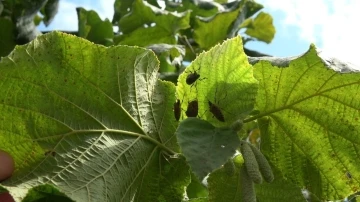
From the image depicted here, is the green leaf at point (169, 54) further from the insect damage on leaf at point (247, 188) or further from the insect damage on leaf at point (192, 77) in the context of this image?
the insect damage on leaf at point (247, 188)

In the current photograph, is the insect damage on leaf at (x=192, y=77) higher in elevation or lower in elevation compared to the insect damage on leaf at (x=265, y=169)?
higher

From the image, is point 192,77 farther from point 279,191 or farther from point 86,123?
point 279,191

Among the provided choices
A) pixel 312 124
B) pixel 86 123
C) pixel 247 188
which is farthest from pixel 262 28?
pixel 247 188

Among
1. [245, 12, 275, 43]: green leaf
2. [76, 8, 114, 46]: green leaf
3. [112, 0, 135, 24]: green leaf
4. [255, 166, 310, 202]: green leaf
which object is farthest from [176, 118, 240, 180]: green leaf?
[245, 12, 275, 43]: green leaf

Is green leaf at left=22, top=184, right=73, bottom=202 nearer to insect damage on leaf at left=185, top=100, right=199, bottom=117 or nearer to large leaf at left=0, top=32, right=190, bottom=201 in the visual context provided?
large leaf at left=0, top=32, right=190, bottom=201

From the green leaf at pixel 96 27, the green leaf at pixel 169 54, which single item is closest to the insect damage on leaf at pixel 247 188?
the green leaf at pixel 169 54
